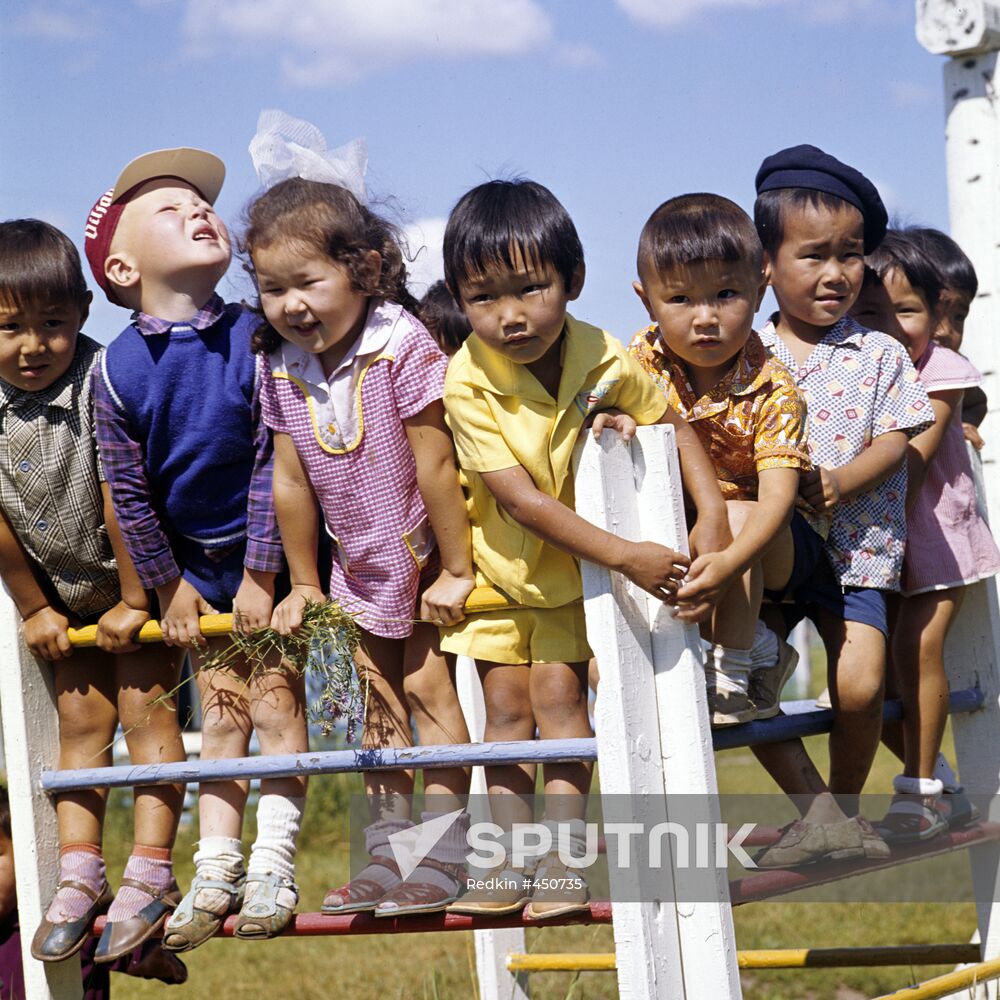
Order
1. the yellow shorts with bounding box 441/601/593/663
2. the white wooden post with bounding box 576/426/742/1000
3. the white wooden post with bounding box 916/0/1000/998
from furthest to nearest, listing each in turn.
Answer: the white wooden post with bounding box 916/0/1000/998
the yellow shorts with bounding box 441/601/593/663
the white wooden post with bounding box 576/426/742/1000

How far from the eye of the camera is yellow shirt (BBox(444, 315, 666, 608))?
2.94 metres

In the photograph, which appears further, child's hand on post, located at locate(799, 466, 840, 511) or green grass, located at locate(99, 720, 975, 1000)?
green grass, located at locate(99, 720, 975, 1000)

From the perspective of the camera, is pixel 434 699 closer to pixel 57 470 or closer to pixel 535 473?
pixel 535 473

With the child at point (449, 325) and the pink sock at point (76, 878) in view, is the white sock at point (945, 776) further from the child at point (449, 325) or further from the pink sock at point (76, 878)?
the pink sock at point (76, 878)

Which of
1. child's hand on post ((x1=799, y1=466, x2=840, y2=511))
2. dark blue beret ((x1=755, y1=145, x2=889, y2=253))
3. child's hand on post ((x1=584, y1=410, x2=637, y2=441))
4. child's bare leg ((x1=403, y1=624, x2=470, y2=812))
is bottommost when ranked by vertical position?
child's bare leg ((x1=403, y1=624, x2=470, y2=812))

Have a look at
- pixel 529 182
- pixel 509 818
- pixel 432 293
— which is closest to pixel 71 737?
pixel 509 818

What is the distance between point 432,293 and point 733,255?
1232 mm

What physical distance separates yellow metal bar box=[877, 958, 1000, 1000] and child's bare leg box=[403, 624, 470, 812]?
1452 millimetres

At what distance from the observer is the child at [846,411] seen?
349 centimetres

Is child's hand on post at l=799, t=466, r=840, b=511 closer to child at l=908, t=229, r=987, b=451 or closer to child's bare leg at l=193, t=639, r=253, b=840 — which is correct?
child at l=908, t=229, r=987, b=451

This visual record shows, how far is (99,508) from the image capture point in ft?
11.7

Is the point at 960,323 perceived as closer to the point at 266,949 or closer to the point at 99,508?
the point at 99,508

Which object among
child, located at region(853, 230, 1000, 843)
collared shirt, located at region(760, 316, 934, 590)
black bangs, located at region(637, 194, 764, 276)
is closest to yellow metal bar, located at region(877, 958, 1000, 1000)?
child, located at region(853, 230, 1000, 843)

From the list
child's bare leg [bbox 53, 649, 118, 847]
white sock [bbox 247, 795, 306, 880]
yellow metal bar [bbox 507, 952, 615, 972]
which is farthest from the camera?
yellow metal bar [bbox 507, 952, 615, 972]
